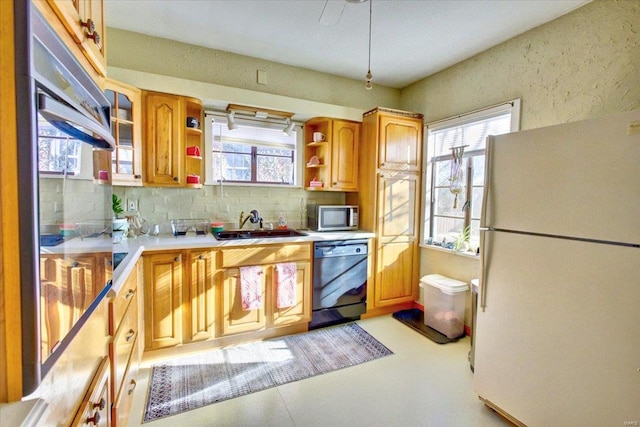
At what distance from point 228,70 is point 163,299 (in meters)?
2.26

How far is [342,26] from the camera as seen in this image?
244 centimetres

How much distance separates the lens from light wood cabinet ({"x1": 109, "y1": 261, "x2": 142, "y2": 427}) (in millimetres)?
1233

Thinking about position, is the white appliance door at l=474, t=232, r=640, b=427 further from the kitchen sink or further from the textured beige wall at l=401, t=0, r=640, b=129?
the kitchen sink

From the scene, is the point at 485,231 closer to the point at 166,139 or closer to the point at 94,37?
the point at 94,37

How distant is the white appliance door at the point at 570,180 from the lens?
1286 millimetres

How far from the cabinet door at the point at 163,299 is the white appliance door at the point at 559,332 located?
2.26m

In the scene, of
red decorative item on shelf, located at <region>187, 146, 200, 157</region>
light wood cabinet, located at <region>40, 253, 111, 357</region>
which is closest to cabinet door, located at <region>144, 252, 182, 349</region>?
red decorative item on shelf, located at <region>187, 146, 200, 157</region>

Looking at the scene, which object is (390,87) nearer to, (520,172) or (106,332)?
(520,172)

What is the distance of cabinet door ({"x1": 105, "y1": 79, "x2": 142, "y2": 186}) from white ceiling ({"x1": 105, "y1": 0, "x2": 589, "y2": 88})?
652 mm

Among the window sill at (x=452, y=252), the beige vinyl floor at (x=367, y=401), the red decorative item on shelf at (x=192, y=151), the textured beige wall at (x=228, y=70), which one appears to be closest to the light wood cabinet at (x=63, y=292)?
the beige vinyl floor at (x=367, y=401)

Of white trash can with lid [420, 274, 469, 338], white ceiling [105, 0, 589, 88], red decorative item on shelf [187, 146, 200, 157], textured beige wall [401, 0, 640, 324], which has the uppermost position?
white ceiling [105, 0, 589, 88]

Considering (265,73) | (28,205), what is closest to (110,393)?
(28,205)

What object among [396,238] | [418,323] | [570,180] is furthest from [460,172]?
[418,323]

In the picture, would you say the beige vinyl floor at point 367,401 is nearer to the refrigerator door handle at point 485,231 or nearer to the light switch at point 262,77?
the refrigerator door handle at point 485,231
